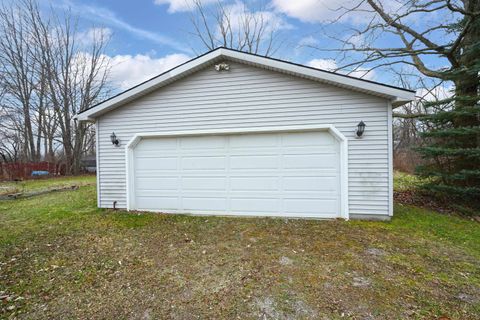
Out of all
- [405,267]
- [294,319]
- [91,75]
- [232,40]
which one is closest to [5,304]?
[294,319]

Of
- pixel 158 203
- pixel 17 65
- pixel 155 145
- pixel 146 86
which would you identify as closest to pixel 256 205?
pixel 158 203

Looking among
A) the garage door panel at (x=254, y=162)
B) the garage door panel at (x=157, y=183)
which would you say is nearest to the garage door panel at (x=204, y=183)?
the garage door panel at (x=157, y=183)

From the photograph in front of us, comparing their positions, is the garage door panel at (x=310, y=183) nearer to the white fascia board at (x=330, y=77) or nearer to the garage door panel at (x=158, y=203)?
the white fascia board at (x=330, y=77)

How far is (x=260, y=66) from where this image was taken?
19.0 ft

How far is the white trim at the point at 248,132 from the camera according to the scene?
5.46 m

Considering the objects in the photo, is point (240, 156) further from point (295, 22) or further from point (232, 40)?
point (232, 40)

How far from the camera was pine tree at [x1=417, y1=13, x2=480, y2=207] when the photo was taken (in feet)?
20.6

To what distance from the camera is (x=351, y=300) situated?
2721 millimetres

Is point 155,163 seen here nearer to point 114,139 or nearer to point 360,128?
point 114,139

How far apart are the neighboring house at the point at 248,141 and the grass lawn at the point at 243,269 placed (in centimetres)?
68

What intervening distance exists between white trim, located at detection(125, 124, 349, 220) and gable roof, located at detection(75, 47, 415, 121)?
0.95 meters

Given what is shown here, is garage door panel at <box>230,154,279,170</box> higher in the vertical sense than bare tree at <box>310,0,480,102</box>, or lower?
lower

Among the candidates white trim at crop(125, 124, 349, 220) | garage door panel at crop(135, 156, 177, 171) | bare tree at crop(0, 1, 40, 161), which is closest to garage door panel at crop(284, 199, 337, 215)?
white trim at crop(125, 124, 349, 220)

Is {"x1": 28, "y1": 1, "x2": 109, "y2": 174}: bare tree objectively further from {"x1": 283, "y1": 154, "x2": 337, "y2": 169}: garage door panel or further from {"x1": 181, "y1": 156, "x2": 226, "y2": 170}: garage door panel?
{"x1": 283, "y1": 154, "x2": 337, "y2": 169}: garage door panel
